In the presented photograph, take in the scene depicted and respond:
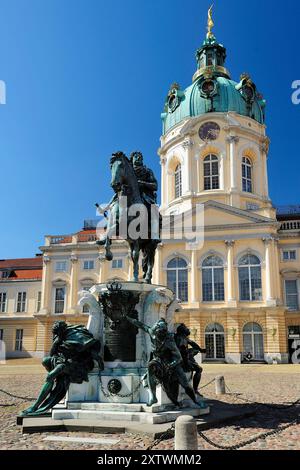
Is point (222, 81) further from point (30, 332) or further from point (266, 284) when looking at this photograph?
point (30, 332)

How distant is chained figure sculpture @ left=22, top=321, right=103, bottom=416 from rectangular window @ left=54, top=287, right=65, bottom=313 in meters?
40.5

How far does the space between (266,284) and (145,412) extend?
3401cm

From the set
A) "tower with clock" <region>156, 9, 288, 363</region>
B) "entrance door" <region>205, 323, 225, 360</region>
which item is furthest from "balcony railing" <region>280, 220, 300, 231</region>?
"entrance door" <region>205, 323, 225, 360</region>

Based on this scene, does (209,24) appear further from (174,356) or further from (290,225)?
(174,356)

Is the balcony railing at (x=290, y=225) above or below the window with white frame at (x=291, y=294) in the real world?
above

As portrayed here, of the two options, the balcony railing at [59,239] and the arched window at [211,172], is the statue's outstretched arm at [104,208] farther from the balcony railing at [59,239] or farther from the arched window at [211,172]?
the balcony railing at [59,239]

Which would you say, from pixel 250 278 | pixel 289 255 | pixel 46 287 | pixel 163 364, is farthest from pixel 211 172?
Answer: pixel 163 364

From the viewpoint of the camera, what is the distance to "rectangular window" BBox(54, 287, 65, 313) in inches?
1917

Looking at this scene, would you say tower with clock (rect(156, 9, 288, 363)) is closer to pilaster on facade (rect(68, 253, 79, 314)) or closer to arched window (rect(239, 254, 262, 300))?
arched window (rect(239, 254, 262, 300))

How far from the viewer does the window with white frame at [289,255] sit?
42906mm

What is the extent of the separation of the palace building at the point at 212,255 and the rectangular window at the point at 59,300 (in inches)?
4.2

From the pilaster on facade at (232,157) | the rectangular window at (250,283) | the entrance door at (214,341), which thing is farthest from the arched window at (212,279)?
the pilaster on facade at (232,157)
